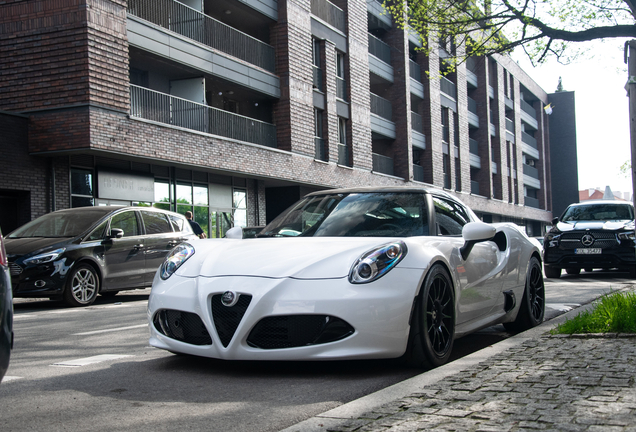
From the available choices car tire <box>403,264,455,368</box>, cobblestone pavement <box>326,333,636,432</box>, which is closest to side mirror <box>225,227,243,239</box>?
car tire <box>403,264,455,368</box>

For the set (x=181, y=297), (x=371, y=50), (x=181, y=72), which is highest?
(x=371, y=50)

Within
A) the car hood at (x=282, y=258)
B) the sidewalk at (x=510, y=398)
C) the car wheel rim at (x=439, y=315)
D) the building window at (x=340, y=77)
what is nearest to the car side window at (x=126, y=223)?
the car hood at (x=282, y=258)

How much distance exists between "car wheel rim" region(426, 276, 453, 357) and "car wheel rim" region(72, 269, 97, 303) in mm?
7590

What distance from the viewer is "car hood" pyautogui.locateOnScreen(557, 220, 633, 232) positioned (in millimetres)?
14406

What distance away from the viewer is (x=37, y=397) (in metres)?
4.09

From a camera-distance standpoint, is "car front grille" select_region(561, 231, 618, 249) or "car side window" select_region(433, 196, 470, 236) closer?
"car side window" select_region(433, 196, 470, 236)

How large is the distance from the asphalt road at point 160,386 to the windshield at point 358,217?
997mm

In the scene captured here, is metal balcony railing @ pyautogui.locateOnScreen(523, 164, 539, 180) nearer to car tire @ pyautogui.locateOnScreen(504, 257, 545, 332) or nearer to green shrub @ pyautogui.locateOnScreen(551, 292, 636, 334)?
car tire @ pyautogui.locateOnScreen(504, 257, 545, 332)

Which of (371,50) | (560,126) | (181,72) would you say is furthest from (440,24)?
(560,126)

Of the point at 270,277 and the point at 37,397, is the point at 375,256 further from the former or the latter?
the point at 37,397

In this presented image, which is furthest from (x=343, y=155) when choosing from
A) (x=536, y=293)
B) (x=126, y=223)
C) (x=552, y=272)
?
(x=536, y=293)

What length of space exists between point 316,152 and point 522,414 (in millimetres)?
26539

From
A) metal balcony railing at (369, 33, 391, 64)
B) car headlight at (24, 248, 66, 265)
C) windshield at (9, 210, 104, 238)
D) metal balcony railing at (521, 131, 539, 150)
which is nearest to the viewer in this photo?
car headlight at (24, 248, 66, 265)

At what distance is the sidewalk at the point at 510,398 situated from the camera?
2965 mm
